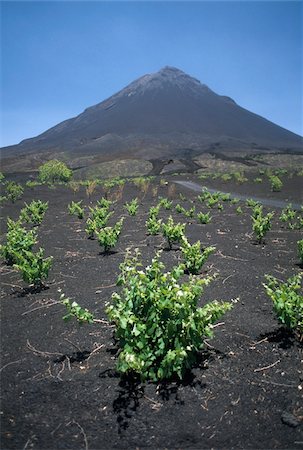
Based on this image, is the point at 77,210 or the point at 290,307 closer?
the point at 290,307

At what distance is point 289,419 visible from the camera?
272cm

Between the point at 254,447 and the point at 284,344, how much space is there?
1460 mm

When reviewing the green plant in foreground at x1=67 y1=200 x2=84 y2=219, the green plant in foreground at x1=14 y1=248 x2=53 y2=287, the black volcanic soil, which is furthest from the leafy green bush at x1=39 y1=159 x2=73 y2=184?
the black volcanic soil

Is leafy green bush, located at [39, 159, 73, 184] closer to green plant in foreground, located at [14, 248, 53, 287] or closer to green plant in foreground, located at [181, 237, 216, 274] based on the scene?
green plant in foreground, located at [14, 248, 53, 287]

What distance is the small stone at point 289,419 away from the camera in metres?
2.69

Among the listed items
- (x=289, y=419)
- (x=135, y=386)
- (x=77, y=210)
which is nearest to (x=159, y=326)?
(x=135, y=386)

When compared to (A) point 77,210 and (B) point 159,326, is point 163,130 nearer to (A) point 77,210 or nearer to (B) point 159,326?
(A) point 77,210


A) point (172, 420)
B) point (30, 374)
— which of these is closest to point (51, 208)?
point (30, 374)

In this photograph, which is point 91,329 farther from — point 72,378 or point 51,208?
point 51,208

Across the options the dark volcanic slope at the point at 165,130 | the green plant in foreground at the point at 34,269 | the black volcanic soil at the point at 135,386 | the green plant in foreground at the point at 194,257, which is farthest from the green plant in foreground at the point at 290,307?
the dark volcanic slope at the point at 165,130

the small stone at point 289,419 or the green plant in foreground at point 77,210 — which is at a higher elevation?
the green plant in foreground at point 77,210

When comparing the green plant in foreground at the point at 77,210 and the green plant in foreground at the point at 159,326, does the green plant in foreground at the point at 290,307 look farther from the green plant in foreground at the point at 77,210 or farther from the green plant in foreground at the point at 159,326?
the green plant in foreground at the point at 77,210

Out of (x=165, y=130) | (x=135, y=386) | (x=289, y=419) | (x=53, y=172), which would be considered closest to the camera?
(x=289, y=419)

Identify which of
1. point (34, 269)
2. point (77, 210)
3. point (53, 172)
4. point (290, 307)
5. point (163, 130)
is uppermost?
point (163, 130)
